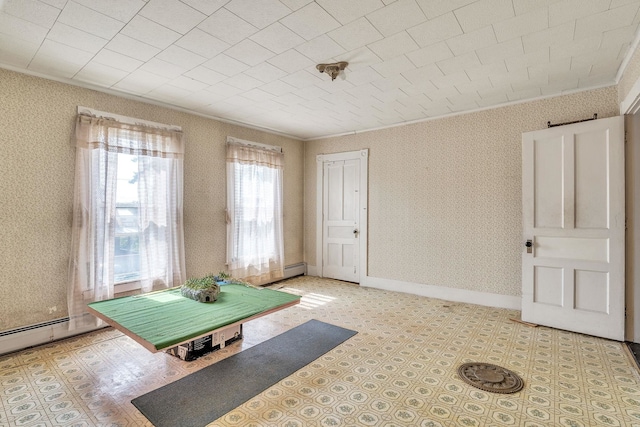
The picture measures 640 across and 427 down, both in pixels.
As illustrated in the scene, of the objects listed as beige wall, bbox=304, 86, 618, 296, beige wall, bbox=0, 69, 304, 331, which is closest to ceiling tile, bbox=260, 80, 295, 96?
beige wall, bbox=0, 69, 304, 331

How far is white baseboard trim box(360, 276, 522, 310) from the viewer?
403 centimetres

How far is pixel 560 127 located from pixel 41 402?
5184 millimetres

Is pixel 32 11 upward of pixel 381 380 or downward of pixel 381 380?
upward

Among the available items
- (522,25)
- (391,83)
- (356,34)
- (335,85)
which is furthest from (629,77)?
(335,85)

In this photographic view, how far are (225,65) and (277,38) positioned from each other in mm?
735

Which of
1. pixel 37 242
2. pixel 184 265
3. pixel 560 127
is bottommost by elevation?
pixel 184 265

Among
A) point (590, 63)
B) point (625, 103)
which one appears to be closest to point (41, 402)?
point (590, 63)

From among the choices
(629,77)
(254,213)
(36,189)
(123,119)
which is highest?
(629,77)

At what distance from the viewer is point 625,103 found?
2947 millimetres

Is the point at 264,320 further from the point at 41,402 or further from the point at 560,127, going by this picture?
the point at 560,127

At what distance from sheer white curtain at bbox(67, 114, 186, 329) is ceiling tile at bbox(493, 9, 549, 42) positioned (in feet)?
12.0

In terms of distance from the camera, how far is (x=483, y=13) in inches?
84.2

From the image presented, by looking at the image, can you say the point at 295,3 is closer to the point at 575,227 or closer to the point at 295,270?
the point at 575,227

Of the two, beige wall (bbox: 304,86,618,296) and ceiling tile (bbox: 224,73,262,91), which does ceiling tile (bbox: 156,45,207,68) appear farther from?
beige wall (bbox: 304,86,618,296)
